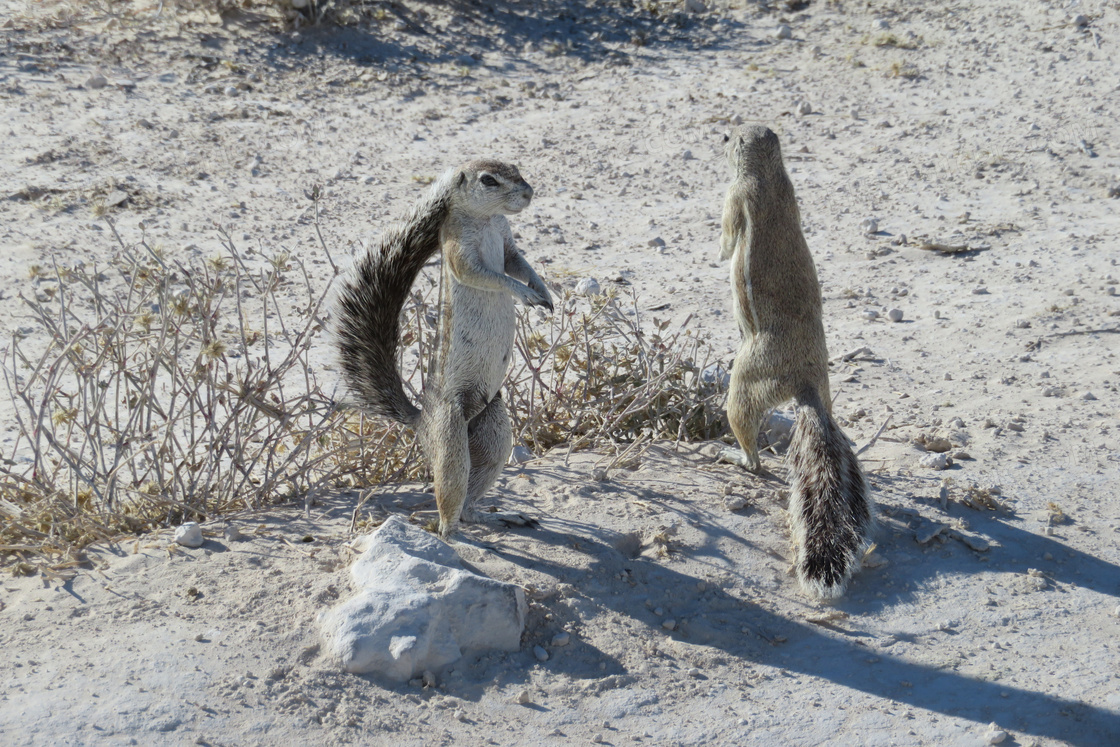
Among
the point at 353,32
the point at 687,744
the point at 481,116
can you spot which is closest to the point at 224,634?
the point at 687,744

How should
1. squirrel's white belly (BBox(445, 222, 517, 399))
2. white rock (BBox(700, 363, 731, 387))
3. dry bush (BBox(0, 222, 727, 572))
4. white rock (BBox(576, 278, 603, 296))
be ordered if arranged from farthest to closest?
white rock (BBox(576, 278, 603, 296)), white rock (BBox(700, 363, 731, 387)), dry bush (BBox(0, 222, 727, 572)), squirrel's white belly (BBox(445, 222, 517, 399))

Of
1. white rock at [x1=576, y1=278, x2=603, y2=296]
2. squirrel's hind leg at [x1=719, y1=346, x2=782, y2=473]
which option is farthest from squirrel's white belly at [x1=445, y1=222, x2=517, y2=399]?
white rock at [x1=576, y1=278, x2=603, y2=296]

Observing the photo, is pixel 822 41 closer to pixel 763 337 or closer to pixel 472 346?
pixel 763 337

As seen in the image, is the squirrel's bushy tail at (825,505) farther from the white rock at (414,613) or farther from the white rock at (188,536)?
the white rock at (188,536)

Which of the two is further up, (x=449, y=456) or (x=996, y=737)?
(x=449, y=456)

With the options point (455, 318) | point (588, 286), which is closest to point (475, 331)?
point (455, 318)

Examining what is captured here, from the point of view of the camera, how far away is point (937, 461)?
524 centimetres

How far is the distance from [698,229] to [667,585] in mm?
4838

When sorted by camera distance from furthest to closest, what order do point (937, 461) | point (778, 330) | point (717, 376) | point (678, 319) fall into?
point (678, 319)
point (717, 376)
point (937, 461)
point (778, 330)

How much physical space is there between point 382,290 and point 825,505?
6.49 feet

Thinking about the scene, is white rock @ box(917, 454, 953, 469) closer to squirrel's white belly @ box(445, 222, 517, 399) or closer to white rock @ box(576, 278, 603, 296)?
squirrel's white belly @ box(445, 222, 517, 399)

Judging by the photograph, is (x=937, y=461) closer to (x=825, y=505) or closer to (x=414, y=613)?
(x=825, y=505)

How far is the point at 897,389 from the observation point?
6289mm

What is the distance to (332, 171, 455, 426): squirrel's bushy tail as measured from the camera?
4086 millimetres
